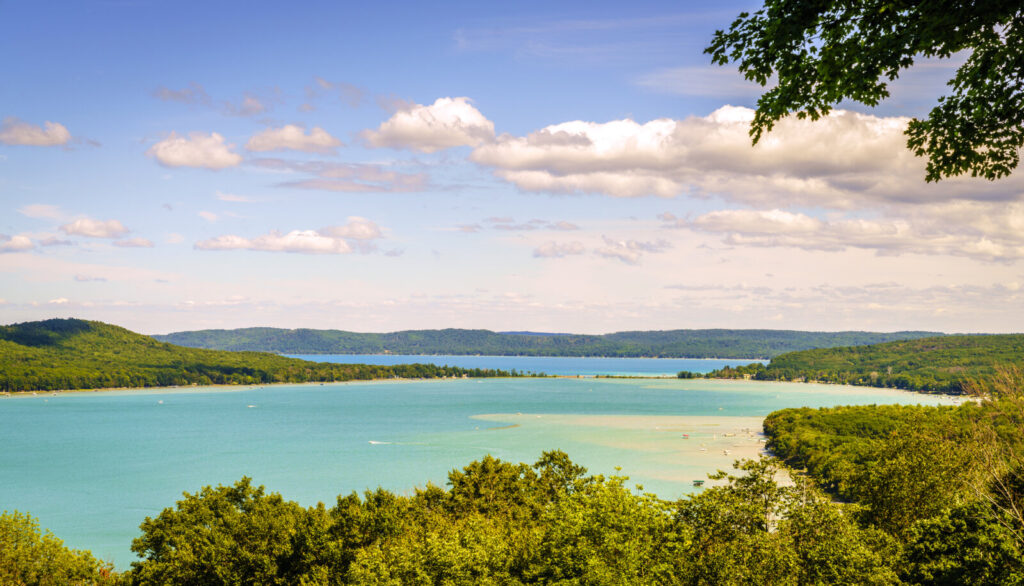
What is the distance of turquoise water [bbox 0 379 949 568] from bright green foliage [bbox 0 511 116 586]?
26.3 metres

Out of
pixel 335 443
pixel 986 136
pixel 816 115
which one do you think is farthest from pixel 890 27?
pixel 335 443

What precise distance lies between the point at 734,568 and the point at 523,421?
12612cm

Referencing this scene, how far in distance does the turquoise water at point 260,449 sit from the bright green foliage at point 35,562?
26262 mm

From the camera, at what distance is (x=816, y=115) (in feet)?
28.3

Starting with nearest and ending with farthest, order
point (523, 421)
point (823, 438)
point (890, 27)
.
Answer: point (890, 27) → point (823, 438) → point (523, 421)

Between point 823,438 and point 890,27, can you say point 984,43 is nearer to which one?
point 890,27

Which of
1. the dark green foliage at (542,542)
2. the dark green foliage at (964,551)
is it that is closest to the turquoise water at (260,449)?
the dark green foliage at (542,542)

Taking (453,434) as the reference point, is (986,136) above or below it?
above

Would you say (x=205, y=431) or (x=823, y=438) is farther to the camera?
(x=205, y=431)

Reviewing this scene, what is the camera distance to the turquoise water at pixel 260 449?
76.3 metres

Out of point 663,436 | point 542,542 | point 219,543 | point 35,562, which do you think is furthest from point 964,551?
point 663,436

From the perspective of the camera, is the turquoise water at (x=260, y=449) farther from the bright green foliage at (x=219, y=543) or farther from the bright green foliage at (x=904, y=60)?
the bright green foliage at (x=904, y=60)

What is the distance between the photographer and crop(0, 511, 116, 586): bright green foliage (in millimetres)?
28250

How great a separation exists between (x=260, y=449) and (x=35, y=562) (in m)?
88.4
